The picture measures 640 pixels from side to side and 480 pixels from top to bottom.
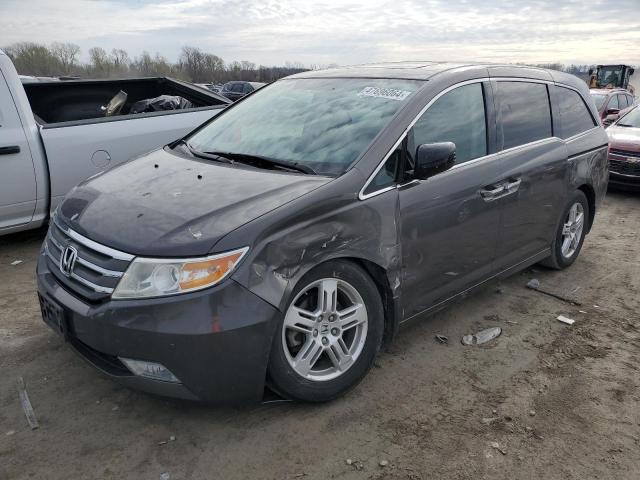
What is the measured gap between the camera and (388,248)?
9.76 feet

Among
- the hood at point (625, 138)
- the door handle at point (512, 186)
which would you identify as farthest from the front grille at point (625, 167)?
the door handle at point (512, 186)

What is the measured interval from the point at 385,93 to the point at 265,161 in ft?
2.84

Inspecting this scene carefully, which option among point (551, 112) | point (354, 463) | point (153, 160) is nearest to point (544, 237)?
point (551, 112)

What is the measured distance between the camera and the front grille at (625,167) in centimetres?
838

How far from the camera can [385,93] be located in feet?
11.1

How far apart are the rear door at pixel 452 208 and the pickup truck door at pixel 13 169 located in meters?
3.75

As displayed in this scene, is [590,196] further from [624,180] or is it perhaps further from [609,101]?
[609,101]

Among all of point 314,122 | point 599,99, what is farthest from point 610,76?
point 314,122

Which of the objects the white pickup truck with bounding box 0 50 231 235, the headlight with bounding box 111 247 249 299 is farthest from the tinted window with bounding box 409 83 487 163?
the white pickup truck with bounding box 0 50 231 235

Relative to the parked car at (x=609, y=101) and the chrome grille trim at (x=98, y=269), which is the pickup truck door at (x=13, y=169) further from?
the parked car at (x=609, y=101)

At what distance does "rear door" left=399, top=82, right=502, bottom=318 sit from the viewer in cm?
314

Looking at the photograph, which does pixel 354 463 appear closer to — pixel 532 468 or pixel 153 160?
pixel 532 468

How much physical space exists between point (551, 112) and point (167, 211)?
3.27 metres

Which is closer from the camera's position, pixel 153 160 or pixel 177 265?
pixel 177 265
